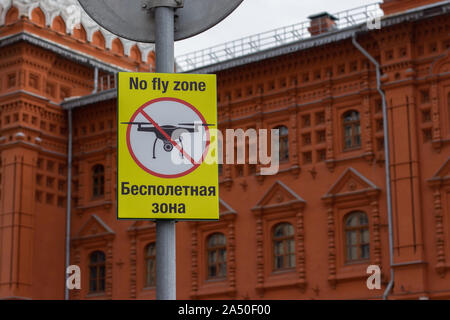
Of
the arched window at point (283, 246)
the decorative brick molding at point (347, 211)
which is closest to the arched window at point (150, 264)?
the arched window at point (283, 246)

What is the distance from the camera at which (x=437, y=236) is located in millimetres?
22844

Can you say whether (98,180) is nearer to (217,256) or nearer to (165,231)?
(217,256)

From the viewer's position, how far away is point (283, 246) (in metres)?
25.6

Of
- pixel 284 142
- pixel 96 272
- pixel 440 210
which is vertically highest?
pixel 284 142

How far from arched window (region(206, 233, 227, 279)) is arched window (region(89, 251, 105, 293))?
387cm

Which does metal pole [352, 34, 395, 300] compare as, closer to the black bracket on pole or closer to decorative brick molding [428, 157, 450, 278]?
decorative brick molding [428, 157, 450, 278]

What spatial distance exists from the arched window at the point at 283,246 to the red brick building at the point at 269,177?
4 centimetres

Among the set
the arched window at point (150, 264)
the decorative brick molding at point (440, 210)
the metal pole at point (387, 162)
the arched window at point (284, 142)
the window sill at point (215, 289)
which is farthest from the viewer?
the arched window at point (150, 264)

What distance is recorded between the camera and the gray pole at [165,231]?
181 inches

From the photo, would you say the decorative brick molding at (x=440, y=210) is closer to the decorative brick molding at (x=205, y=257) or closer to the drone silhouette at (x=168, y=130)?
the decorative brick molding at (x=205, y=257)

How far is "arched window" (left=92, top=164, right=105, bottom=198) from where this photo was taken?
29.9 metres

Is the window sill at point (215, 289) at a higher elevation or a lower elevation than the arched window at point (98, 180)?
lower

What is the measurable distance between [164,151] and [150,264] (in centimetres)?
2368

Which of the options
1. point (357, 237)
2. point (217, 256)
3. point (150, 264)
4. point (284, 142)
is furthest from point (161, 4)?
point (150, 264)
